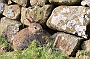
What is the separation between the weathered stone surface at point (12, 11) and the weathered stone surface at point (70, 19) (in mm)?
1043

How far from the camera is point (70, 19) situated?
20.8 feet

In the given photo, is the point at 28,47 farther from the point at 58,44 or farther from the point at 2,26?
the point at 2,26

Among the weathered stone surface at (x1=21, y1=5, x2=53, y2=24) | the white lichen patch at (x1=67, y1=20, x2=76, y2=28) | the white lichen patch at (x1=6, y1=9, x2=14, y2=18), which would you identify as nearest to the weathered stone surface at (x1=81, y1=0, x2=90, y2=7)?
the white lichen patch at (x1=67, y1=20, x2=76, y2=28)

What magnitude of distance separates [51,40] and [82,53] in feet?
3.09

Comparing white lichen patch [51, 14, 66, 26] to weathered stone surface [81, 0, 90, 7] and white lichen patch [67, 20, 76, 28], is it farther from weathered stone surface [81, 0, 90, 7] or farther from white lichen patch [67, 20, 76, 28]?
weathered stone surface [81, 0, 90, 7]

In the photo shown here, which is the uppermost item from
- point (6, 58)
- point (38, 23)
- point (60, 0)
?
point (60, 0)

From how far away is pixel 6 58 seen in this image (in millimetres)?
6156

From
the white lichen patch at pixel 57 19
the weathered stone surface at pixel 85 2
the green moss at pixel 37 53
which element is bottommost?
the green moss at pixel 37 53

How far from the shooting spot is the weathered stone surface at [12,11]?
7.36 m

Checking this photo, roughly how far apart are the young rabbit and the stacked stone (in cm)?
28

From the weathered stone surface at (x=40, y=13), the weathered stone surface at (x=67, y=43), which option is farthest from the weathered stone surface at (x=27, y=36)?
the weathered stone surface at (x=67, y=43)

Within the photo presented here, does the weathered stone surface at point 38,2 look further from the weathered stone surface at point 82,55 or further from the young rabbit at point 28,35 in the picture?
the weathered stone surface at point 82,55

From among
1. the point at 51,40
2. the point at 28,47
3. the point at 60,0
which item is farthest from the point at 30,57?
the point at 60,0

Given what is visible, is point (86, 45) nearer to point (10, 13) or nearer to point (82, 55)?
point (82, 55)
